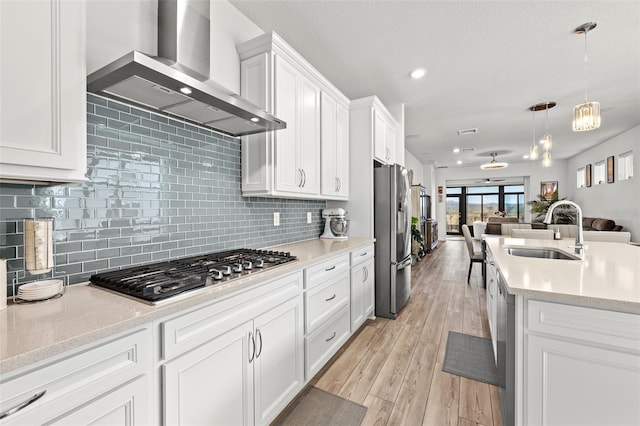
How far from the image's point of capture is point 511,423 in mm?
1374

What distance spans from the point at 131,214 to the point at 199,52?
1.02 m

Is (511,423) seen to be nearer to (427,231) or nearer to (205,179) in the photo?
(205,179)

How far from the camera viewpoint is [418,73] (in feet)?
10.5

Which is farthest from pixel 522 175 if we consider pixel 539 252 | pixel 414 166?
pixel 539 252

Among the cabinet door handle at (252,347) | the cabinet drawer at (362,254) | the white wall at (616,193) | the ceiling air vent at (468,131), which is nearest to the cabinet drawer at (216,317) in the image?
the cabinet door handle at (252,347)

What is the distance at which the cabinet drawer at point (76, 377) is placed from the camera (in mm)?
686

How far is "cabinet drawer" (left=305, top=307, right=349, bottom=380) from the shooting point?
1.89 metres

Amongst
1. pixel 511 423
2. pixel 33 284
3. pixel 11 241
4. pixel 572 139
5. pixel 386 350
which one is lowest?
pixel 386 350

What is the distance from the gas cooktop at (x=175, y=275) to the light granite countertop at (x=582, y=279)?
1.25 metres

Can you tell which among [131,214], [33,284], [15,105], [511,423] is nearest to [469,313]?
[511,423]

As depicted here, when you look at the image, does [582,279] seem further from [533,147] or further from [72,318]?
[533,147]

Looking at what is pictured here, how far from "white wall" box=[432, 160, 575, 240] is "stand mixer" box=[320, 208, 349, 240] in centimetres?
821

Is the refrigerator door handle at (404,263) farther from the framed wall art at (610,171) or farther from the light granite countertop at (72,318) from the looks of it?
the framed wall art at (610,171)

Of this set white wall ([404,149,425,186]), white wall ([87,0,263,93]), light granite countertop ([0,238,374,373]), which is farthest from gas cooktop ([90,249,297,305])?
white wall ([404,149,425,186])
